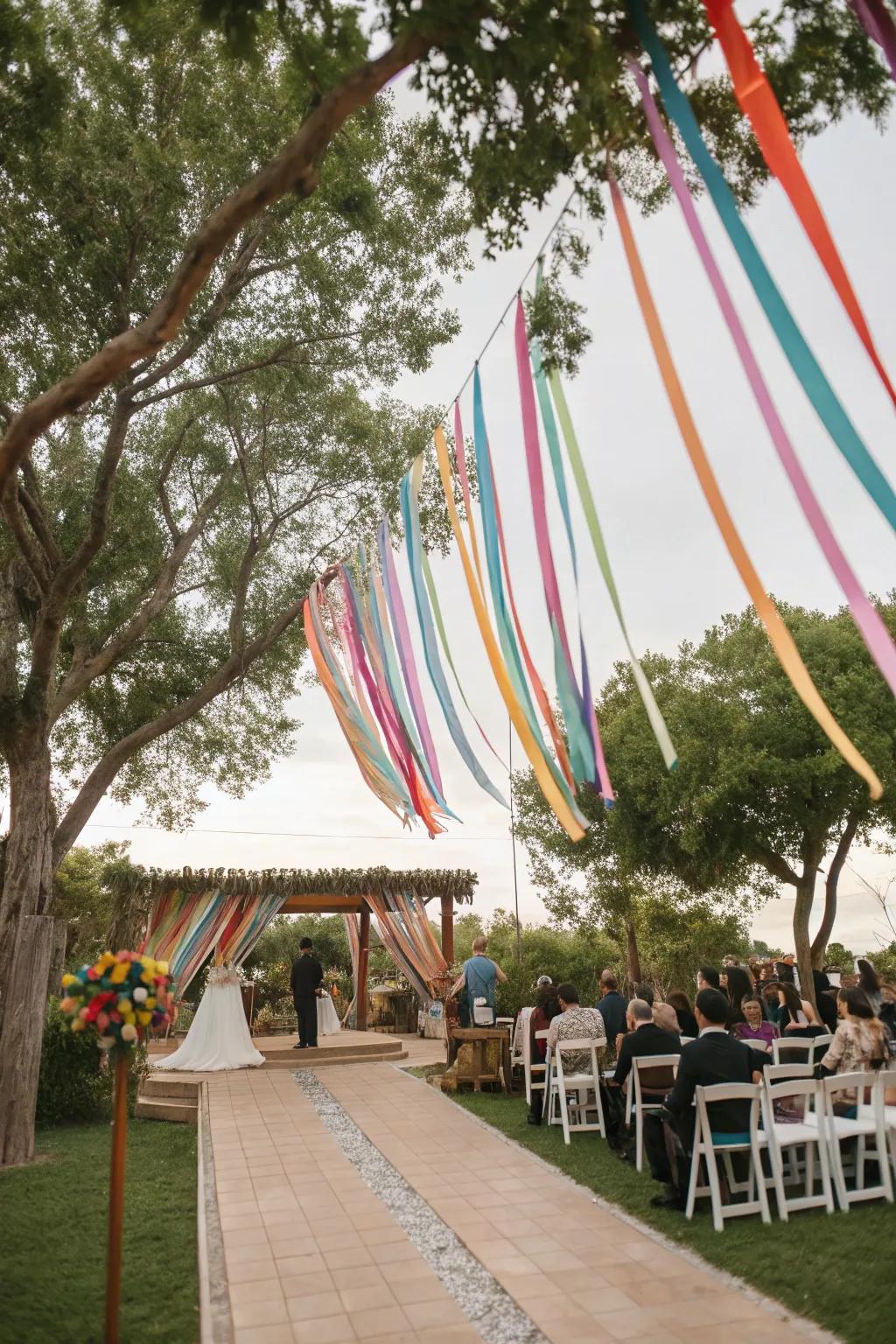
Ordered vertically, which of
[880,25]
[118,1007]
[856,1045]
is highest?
[880,25]

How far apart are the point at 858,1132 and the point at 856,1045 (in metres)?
0.56

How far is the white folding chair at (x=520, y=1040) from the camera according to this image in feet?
27.3

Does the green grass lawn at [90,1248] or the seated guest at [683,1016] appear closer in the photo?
the green grass lawn at [90,1248]

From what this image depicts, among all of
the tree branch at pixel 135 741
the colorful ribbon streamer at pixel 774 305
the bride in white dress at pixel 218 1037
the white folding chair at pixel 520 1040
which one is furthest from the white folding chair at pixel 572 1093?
the bride in white dress at pixel 218 1037

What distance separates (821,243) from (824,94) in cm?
181

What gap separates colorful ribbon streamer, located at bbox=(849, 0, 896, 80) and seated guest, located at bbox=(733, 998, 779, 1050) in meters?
5.51

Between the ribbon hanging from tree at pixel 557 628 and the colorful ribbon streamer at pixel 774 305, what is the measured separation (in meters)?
1.48

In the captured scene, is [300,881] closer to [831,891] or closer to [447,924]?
[447,924]

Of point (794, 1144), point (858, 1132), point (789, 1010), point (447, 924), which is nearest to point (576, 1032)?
point (789, 1010)

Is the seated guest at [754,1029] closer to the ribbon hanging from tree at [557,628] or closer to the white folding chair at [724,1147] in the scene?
the white folding chair at [724,1147]

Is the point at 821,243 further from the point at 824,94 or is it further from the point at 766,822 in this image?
the point at 766,822

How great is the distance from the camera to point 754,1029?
276 inches

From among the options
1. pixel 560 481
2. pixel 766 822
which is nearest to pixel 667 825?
pixel 766 822

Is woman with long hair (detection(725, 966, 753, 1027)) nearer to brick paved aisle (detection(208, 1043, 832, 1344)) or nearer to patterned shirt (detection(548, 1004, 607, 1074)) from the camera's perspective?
patterned shirt (detection(548, 1004, 607, 1074))
